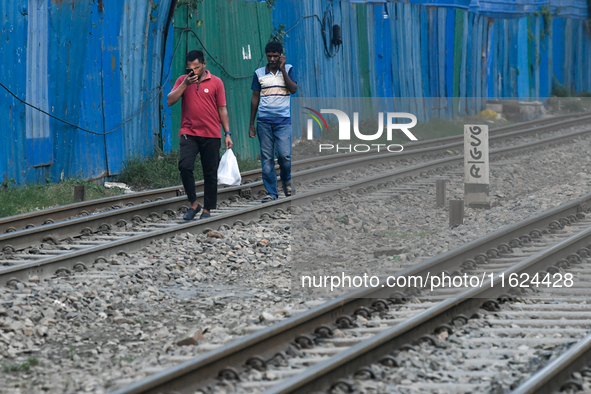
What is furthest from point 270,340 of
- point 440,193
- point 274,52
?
point 440,193

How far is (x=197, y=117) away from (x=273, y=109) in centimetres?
158

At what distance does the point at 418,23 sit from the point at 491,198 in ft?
36.3

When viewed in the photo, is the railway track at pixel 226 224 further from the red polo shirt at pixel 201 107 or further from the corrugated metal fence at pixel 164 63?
the corrugated metal fence at pixel 164 63

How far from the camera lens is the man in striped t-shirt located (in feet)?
34.5

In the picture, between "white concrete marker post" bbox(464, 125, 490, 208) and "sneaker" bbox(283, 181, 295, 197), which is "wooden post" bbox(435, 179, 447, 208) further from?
"sneaker" bbox(283, 181, 295, 197)

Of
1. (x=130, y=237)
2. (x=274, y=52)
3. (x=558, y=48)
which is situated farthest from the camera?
(x=558, y=48)

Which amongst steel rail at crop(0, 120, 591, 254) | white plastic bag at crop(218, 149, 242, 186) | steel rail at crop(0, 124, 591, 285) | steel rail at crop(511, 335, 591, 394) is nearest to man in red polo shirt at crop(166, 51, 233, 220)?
white plastic bag at crop(218, 149, 242, 186)

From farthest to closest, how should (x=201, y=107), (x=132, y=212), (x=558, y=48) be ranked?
(x=558, y=48), (x=132, y=212), (x=201, y=107)

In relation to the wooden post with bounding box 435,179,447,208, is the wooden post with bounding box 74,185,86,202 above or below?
above

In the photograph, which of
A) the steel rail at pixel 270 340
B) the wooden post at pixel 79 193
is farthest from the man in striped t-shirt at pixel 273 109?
the steel rail at pixel 270 340

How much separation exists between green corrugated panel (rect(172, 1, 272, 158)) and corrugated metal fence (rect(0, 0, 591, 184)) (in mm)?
28

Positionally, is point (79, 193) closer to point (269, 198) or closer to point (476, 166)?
point (269, 198)

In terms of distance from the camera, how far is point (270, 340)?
511cm

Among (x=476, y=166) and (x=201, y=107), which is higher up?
(x=201, y=107)
